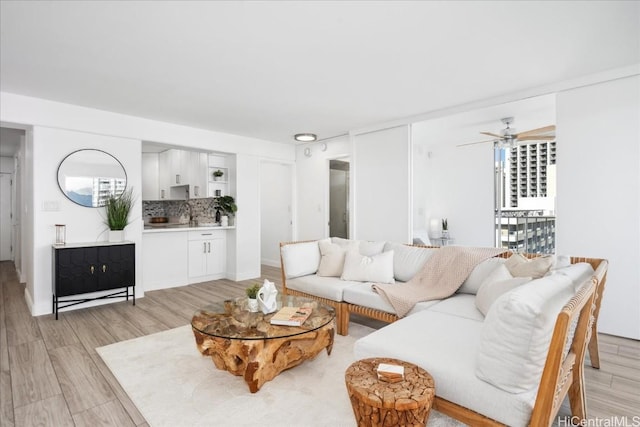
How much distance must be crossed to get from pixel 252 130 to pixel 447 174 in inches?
164

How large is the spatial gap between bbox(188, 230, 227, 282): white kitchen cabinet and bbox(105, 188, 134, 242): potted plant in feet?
3.84

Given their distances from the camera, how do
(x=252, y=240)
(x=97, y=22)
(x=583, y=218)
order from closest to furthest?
(x=97, y=22) → (x=583, y=218) → (x=252, y=240)

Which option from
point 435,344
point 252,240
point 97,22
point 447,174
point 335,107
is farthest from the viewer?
point 447,174

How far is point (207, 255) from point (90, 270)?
1886 millimetres

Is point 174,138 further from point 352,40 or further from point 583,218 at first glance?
point 583,218

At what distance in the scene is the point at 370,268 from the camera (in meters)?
3.40

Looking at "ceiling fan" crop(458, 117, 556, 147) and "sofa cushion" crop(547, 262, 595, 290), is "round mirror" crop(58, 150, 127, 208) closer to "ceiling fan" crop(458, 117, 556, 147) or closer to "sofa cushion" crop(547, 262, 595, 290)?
"sofa cushion" crop(547, 262, 595, 290)

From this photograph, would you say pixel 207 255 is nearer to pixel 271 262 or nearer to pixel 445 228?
pixel 271 262

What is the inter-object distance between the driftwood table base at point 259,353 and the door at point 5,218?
25.9ft

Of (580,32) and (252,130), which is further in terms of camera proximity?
(252,130)

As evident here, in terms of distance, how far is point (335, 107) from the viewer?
4.20m

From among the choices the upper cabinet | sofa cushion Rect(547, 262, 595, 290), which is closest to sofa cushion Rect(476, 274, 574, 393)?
sofa cushion Rect(547, 262, 595, 290)

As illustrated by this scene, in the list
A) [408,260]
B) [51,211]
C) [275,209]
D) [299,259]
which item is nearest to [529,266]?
[408,260]

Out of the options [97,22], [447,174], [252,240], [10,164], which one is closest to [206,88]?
[97,22]
